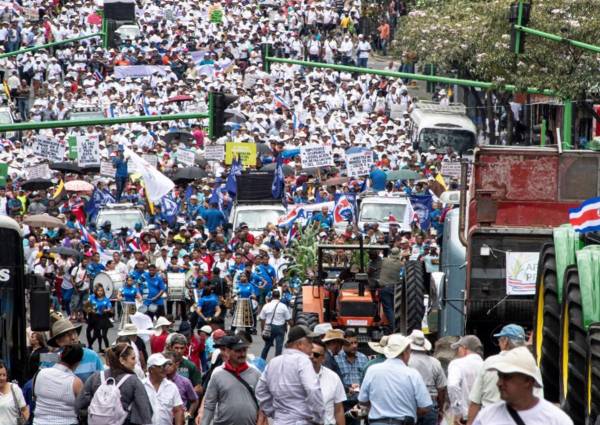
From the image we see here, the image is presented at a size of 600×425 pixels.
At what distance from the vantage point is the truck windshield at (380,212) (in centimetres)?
3728

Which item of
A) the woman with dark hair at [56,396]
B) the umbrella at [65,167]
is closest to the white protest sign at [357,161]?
the umbrella at [65,167]

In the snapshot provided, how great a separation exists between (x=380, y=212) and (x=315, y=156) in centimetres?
540

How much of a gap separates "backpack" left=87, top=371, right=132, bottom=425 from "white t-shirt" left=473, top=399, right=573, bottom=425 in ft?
15.6

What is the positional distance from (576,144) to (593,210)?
101ft

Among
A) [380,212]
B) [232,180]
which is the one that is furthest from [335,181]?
[380,212]

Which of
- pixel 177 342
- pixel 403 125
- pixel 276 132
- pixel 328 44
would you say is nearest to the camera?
pixel 177 342

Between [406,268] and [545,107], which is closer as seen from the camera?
[406,268]

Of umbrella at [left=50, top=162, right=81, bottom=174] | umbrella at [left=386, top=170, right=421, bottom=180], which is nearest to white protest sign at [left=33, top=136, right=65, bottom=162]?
umbrella at [left=50, top=162, right=81, bottom=174]

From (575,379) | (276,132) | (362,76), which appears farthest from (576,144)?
(575,379)

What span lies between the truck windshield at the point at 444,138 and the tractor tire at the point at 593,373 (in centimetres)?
3970

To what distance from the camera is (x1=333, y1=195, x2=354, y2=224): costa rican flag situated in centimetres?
3681

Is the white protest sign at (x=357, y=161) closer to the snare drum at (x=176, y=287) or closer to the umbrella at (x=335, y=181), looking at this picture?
the umbrella at (x=335, y=181)

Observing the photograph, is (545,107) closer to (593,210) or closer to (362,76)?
(362,76)

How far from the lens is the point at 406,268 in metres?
23.4
